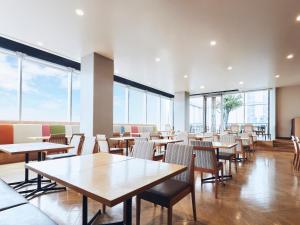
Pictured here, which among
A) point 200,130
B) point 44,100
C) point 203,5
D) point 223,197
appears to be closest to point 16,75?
point 44,100

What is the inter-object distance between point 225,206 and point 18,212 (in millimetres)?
2455

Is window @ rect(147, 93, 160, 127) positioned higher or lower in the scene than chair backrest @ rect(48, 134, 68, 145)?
higher

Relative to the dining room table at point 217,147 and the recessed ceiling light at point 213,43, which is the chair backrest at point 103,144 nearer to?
the dining room table at point 217,147

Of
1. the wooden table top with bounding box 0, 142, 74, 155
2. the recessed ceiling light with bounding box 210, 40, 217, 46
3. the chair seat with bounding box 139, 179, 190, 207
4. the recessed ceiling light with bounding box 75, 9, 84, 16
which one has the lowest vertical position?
the chair seat with bounding box 139, 179, 190, 207

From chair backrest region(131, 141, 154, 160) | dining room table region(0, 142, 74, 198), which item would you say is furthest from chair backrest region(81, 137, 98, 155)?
chair backrest region(131, 141, 154, 160)

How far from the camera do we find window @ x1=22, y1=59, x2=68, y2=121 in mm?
5883

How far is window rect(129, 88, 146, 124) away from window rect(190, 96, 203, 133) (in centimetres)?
366

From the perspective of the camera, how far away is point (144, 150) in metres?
2.54

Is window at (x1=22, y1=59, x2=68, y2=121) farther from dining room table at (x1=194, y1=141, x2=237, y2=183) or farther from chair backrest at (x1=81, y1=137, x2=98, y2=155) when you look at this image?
dining room table at (x1=194, y1=141, x2=237, y2=183)

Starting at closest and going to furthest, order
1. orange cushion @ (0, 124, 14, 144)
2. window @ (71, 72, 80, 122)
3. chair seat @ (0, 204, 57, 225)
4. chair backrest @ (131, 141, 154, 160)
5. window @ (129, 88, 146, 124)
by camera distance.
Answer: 1. chair seat @ (0, 204, 57, 225)
2. chair backrest @ (131, 141, 154, 160)
3. orange cushion @ (0, 124, 14, 144)
4. window @ (71, 72, 80, 122)
5. window @ (129, 88, 146, 124)

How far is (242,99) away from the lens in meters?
11.1

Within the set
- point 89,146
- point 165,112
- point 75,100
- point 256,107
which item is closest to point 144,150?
point 89,146

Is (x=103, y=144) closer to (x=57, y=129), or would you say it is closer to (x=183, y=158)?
(x=183, y=158)

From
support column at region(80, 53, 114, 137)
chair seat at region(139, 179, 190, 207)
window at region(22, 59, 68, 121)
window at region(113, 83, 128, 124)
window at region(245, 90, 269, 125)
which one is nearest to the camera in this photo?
chair seat at region(139, 179, 190, 207)
